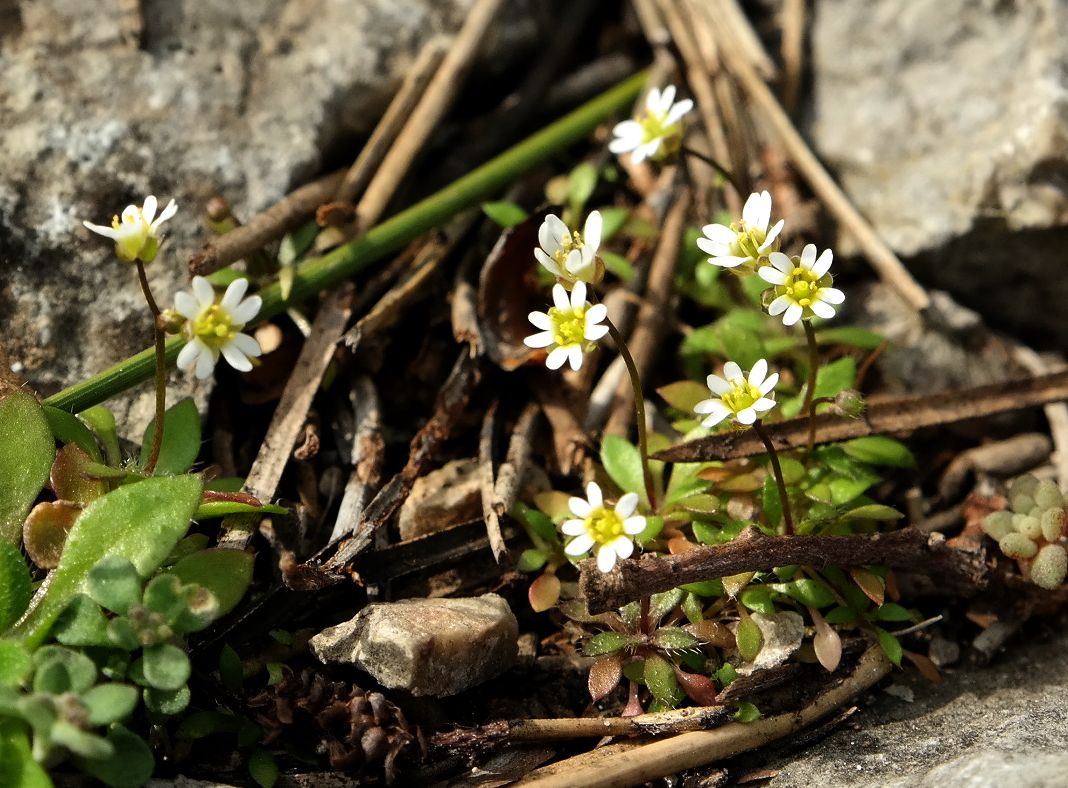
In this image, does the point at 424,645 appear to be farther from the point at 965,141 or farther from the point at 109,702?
the point at 965,141

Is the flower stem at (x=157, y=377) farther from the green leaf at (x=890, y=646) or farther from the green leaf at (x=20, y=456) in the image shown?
the green leaf at (x=890, y=646)

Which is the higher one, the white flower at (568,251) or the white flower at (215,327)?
the white flower at (215,327)

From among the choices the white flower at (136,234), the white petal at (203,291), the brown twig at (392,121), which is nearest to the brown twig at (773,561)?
the white petal at (203,291)

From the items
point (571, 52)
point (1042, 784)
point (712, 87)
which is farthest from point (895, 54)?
point (1042, 784)

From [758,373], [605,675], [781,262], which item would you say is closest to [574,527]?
[605,675]

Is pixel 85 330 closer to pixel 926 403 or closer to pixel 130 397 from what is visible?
pixel 130 397

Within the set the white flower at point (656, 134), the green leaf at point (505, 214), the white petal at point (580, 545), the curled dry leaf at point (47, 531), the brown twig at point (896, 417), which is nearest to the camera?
the white petal at point (580, 545)
